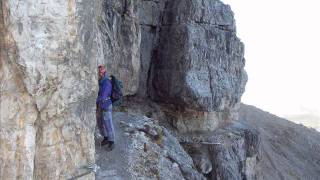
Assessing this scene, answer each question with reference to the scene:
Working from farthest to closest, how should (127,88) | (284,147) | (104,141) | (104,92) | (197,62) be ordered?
(284,147), (197,62), (127,88), (104,141), (104,92)

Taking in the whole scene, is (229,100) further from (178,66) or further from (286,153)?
(286,153)

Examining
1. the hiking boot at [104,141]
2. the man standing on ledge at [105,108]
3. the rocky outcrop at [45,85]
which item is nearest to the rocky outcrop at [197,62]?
the hiking boot at [104,141]

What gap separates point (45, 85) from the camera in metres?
9.30

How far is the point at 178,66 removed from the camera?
23500mm

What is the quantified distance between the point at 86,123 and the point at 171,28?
14.4 m

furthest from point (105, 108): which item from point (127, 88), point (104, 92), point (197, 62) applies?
point (197, 62)

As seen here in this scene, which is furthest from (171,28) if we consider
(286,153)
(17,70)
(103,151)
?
(286,153)

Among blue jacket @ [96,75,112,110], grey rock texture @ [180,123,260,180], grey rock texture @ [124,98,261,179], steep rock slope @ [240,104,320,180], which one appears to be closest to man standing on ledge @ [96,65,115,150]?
blue jacket @ [96,75,112,110]

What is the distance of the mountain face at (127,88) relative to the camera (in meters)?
8.99

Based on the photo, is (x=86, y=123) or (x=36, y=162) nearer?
(x=36, y=162)

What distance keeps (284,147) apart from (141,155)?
91.1ft

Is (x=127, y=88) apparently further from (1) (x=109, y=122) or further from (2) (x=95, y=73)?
(2) (x=95, y=73)

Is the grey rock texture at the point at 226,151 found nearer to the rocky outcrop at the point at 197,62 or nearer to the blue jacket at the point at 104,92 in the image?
the rocky outcrop at the point at 197,62

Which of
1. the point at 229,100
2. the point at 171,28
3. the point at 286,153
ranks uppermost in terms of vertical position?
the point at 171,28
